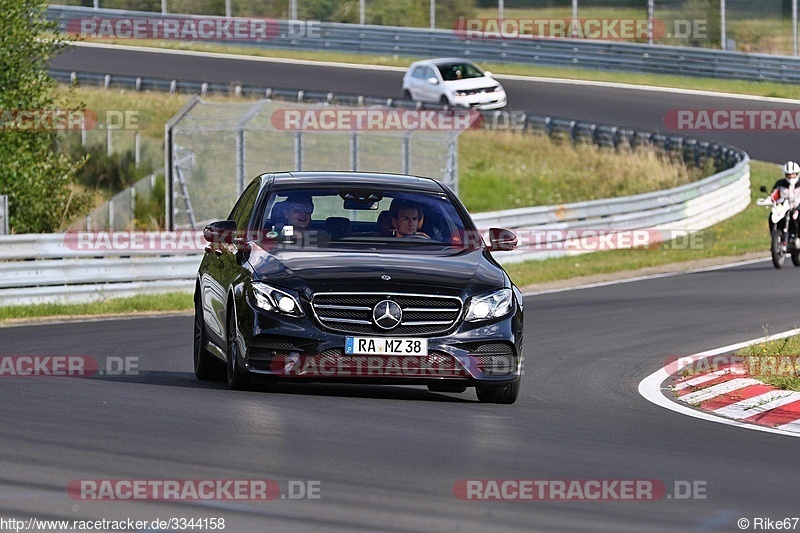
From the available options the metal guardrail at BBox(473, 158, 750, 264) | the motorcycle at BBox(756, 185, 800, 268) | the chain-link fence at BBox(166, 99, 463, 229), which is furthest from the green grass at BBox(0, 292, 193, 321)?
the motorcycle at BBox(756, 185, 800, 268)

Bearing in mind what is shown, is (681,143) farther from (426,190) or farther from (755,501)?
(755,501)

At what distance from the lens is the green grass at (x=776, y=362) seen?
1177cm

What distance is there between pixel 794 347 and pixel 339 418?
6036 millimetres

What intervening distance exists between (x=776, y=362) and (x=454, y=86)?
30446mm

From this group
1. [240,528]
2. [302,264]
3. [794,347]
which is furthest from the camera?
[794,347]

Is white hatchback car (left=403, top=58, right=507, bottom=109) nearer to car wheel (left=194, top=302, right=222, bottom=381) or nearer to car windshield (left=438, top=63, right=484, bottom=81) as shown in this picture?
car windshield (left=438, top=63, right=484, bottom=81)

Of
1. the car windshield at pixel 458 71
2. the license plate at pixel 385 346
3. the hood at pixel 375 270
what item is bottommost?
the car windshield at pixel 458 71

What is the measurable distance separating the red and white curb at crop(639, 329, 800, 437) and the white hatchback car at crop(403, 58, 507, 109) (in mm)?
29439

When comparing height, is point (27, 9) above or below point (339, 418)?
above

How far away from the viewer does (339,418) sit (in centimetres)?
941

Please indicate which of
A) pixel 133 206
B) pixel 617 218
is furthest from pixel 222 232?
pixel 133 206

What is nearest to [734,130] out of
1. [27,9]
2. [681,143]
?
[681,143]

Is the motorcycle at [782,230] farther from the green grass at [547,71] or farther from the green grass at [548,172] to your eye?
the green grass at [547,71]

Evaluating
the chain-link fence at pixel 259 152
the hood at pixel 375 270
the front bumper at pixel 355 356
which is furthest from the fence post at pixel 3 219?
the front bumper at pixel 355 356
